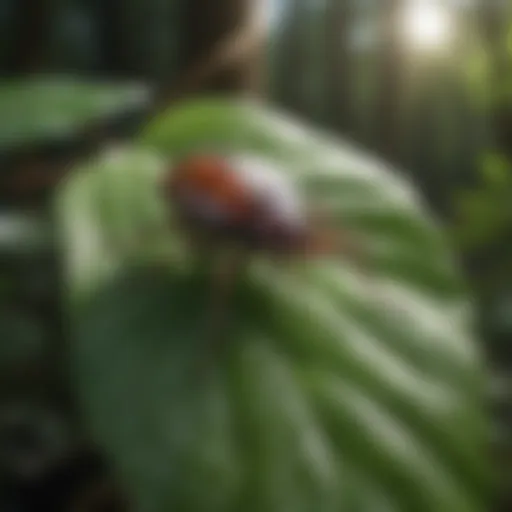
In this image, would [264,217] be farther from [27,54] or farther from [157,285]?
[27,54]

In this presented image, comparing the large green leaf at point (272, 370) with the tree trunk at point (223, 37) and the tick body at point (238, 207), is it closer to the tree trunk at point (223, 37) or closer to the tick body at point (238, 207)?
the tick body at point (238, 207)

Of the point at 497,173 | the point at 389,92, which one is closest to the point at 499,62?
the point at 497,173

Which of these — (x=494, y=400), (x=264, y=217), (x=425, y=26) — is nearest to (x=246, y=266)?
(x=264, y=217)

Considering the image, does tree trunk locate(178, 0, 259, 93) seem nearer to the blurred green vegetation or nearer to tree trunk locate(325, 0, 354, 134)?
the blurred green vegetation

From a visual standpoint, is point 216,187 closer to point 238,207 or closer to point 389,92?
point 238,207

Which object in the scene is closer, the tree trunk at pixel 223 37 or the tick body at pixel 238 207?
the tick body at pixel 238 207

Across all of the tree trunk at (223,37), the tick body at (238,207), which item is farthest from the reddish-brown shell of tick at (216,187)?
the tree trunk at (223,37)

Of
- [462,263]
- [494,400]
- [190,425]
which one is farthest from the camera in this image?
[462,263]
